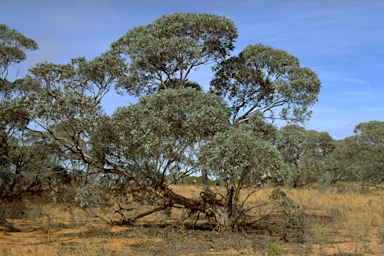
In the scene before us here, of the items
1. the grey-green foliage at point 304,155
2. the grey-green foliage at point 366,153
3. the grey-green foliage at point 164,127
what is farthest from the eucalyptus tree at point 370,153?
the grey-green foliage at point 164,127

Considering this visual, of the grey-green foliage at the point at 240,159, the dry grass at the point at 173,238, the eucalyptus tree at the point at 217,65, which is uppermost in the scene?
the eucalyptus tree at the point at 217,65

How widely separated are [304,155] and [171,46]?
72.0 feet

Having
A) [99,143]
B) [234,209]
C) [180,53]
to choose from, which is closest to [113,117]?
[99,143]

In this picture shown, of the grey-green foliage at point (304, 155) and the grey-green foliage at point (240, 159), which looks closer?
the grey-green foliage at point (240, 159)

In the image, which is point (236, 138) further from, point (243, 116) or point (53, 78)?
point (53, 78)

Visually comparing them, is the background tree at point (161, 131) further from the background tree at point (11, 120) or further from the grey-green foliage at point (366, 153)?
the grey-green foliage at point (366, 153)

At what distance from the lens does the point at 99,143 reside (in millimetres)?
12758

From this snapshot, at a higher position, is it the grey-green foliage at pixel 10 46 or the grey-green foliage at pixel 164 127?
the grey-green foliage at pixel 10 46

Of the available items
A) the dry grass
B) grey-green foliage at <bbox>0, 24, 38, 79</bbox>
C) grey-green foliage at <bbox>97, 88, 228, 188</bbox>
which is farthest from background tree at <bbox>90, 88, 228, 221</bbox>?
grey-green foliage at <bbox>0, 24, 38, 79</bbox>

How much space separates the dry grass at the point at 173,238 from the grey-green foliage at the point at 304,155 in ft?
6.36

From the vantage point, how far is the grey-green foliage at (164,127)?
38.2 ft

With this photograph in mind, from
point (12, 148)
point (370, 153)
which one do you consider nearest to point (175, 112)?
point (12, 148)

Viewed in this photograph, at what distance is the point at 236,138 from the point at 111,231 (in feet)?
16.7

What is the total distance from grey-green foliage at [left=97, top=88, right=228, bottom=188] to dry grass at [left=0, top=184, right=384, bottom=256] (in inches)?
80.1
